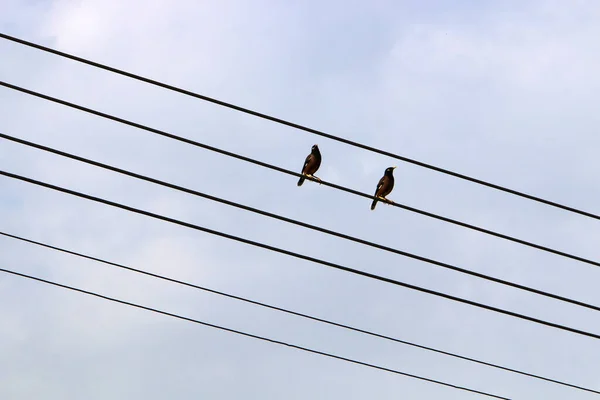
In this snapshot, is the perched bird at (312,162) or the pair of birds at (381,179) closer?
the pair of birds at (381,179)

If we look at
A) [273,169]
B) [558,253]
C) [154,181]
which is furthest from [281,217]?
[558,253]

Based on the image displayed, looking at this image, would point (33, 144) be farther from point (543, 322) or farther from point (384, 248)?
point (543, 322)

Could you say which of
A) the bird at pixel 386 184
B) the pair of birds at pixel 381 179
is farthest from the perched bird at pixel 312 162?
the bird at pixel 386 184

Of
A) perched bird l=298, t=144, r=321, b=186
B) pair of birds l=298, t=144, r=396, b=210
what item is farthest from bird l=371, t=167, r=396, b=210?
perched bird l=298, t=144, r=321, b=186

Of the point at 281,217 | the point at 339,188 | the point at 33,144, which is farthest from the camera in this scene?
the point at 339,188

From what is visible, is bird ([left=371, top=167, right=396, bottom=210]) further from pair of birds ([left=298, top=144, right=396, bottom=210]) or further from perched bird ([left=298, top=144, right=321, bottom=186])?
perched bird ([left=298, top=144, right=321, bottom=186])

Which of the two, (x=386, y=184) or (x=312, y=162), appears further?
(x=312, y=162)

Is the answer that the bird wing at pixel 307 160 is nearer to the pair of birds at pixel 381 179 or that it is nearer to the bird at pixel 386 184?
the pair of birds at pixel 381 179

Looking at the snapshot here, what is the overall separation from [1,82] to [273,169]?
2.51 m

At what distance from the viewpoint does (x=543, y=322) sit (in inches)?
372

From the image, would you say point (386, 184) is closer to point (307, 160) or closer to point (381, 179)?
point (381, 179)

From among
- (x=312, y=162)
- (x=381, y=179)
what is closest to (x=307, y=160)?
(x=312, y=162)

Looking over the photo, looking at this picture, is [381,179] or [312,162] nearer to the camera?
[381,179]

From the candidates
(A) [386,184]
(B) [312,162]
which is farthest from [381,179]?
(B) [312,162]
